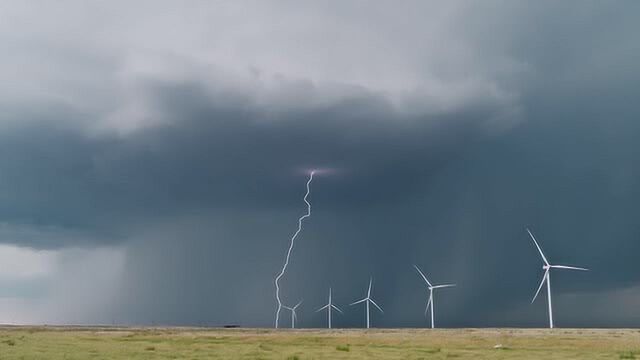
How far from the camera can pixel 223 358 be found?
166ft

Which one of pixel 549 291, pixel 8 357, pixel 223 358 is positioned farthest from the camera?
pixel 549 291

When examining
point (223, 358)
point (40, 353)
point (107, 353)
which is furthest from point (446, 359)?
point (40, 353)

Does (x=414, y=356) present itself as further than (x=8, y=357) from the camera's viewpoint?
Yes

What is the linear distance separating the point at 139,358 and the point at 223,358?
6344 millimetres

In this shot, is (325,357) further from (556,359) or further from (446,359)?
(556,359)

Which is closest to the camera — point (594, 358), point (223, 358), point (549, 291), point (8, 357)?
point (8, 357)

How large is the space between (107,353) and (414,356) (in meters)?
25.7

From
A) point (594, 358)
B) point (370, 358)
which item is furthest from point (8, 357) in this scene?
point (594, 358)

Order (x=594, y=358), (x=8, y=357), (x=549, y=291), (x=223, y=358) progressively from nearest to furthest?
(x=8, y=357), (x=223, y=358), (x=594, y=358), (x=549, y=291)

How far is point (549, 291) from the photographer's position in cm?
17850

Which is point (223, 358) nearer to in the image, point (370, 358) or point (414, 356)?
point (370, 358)

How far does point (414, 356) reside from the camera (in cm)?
5603

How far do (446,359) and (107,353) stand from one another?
90.3 feet

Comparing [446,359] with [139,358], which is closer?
[139,358]
